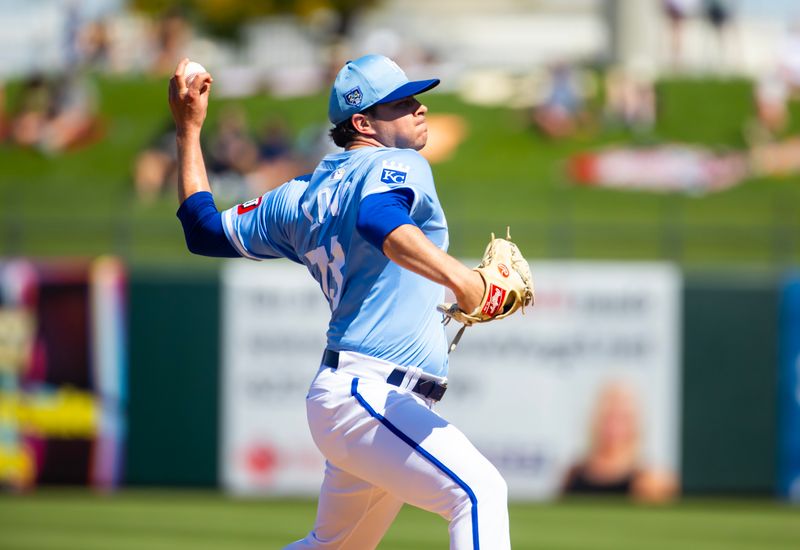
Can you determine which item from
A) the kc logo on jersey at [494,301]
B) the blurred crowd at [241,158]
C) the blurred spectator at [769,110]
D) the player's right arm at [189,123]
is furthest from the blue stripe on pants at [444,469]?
the blurred spectator at [769,110]

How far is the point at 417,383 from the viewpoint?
4.30 meters

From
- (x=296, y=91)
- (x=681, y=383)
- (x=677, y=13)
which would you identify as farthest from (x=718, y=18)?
(x=681, y=383)

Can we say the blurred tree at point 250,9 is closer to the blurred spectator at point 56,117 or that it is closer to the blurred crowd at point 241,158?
the blurred spectator at point 56,117

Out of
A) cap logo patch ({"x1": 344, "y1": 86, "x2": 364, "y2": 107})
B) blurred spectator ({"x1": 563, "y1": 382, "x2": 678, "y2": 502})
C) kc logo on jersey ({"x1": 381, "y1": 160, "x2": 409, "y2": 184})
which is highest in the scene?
cap logo patch ({"x1": 344, "y1": 86, "x2": 364, "y2": 107})

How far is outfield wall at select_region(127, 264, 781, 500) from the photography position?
11.1 metres

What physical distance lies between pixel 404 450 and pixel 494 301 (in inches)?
22.6

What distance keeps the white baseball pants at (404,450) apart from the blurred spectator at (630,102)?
930 inches

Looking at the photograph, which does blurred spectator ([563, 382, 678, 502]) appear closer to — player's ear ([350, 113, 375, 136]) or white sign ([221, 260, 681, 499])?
white sign ([221, 260, 681, 499])

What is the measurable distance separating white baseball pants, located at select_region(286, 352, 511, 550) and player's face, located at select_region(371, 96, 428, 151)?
0.77m

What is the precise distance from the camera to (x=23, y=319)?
36.2 ft

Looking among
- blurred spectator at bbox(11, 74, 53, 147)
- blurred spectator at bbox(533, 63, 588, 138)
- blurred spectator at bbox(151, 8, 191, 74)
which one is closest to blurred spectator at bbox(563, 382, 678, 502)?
blurred spectator at bbox(533, 63, 588, 138)

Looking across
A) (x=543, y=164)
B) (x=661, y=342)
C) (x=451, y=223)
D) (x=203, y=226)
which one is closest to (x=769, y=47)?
(x=543, y=164)

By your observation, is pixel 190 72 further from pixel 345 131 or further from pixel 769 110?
pixel 769 110

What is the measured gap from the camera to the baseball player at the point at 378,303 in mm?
4055
